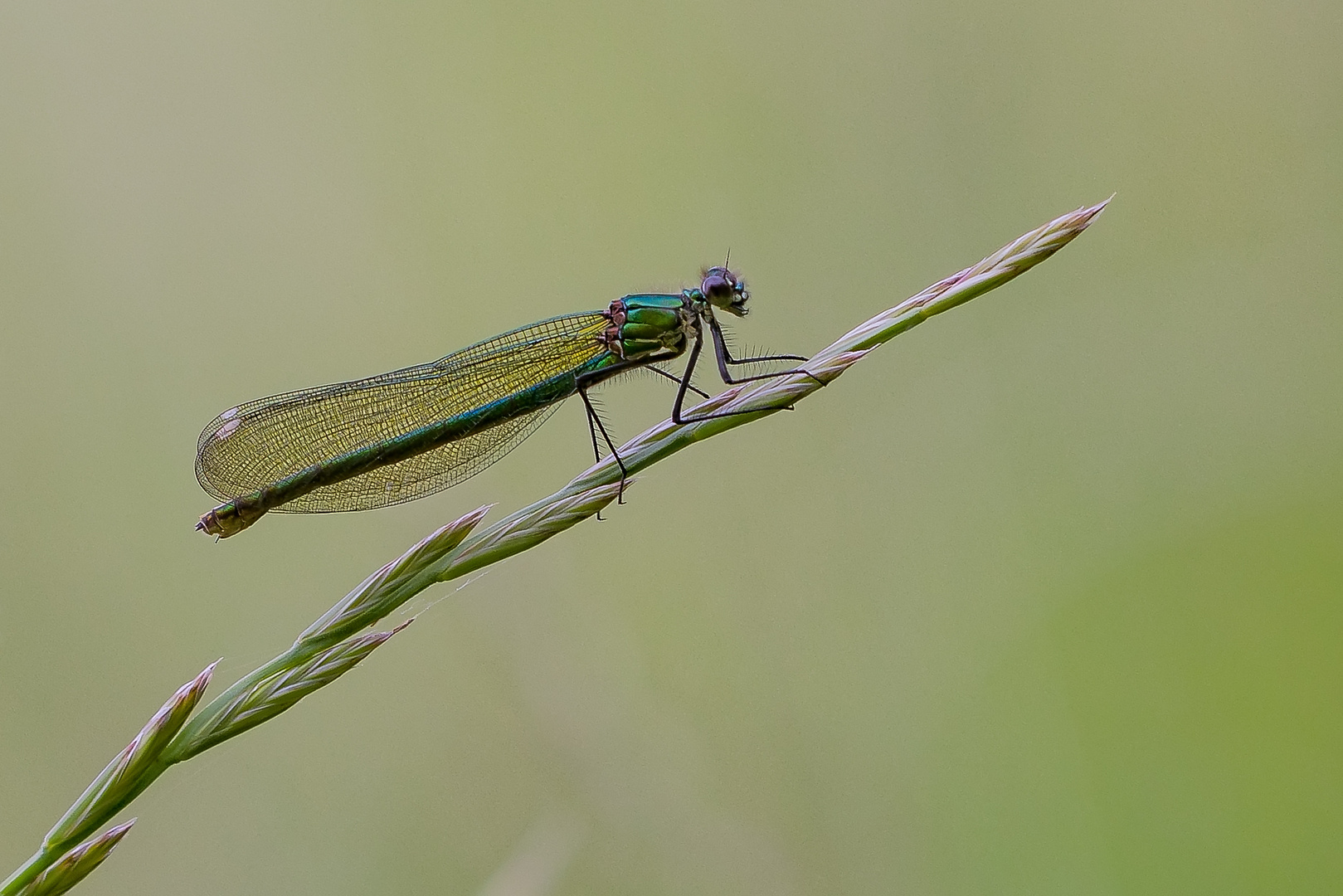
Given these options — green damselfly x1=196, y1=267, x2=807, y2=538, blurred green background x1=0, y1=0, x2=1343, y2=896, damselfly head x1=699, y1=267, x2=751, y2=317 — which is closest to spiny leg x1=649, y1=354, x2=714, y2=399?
green damselfly x1=196, y1=267, x2=807, y2=538

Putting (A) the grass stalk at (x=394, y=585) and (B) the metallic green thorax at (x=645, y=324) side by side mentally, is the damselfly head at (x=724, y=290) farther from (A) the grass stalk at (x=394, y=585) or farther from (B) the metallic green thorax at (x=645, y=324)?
(A) the grass stalk at (x=394, y=585)

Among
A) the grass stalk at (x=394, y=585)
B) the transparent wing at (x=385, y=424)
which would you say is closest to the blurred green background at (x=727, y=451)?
the transparent wing at (x=385, y=424)

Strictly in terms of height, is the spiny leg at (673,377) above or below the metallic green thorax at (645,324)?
below

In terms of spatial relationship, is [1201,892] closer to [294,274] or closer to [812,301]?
[812,301]

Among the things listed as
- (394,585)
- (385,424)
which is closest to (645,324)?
(385,424)

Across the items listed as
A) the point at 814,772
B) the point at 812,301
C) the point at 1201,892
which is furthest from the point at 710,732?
the point at 812,301

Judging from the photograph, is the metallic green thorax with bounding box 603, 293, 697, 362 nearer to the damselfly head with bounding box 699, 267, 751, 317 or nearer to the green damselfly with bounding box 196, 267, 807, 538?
the green damselfly with bounding box 196, 267, 807, 538
